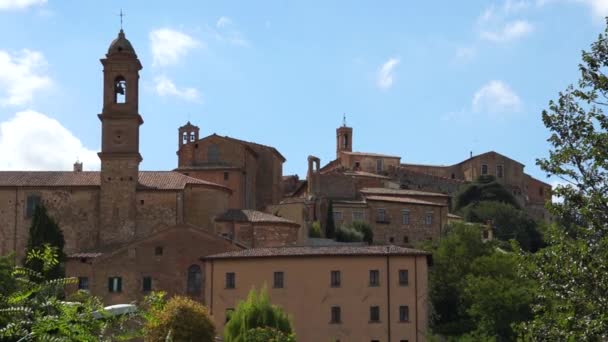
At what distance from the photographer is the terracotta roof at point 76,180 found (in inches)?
2379

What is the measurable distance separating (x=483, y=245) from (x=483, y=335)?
14.2 metres

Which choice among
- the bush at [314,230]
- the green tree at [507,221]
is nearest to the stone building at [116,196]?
the bush at [314,230]

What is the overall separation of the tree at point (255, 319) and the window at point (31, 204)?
2184 cm

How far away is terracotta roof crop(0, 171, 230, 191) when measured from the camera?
2379 inches

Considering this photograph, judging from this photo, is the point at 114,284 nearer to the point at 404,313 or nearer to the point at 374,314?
the point at 374,314

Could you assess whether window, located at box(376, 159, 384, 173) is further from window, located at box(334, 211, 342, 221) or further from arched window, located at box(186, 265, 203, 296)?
arched window, located at box(186, 265, 203, 296)

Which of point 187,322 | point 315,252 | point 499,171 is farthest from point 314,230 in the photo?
point 499,171

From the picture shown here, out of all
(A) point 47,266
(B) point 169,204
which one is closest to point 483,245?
(B) point 169,204

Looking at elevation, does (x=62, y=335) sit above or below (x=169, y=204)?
below

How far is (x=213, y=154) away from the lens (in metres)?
70.2

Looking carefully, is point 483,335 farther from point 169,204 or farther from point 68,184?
point 68,184

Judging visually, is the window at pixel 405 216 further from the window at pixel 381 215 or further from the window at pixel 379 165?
the window at pixel 379 165

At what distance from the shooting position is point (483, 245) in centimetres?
6391

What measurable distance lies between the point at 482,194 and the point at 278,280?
51.5 metres
